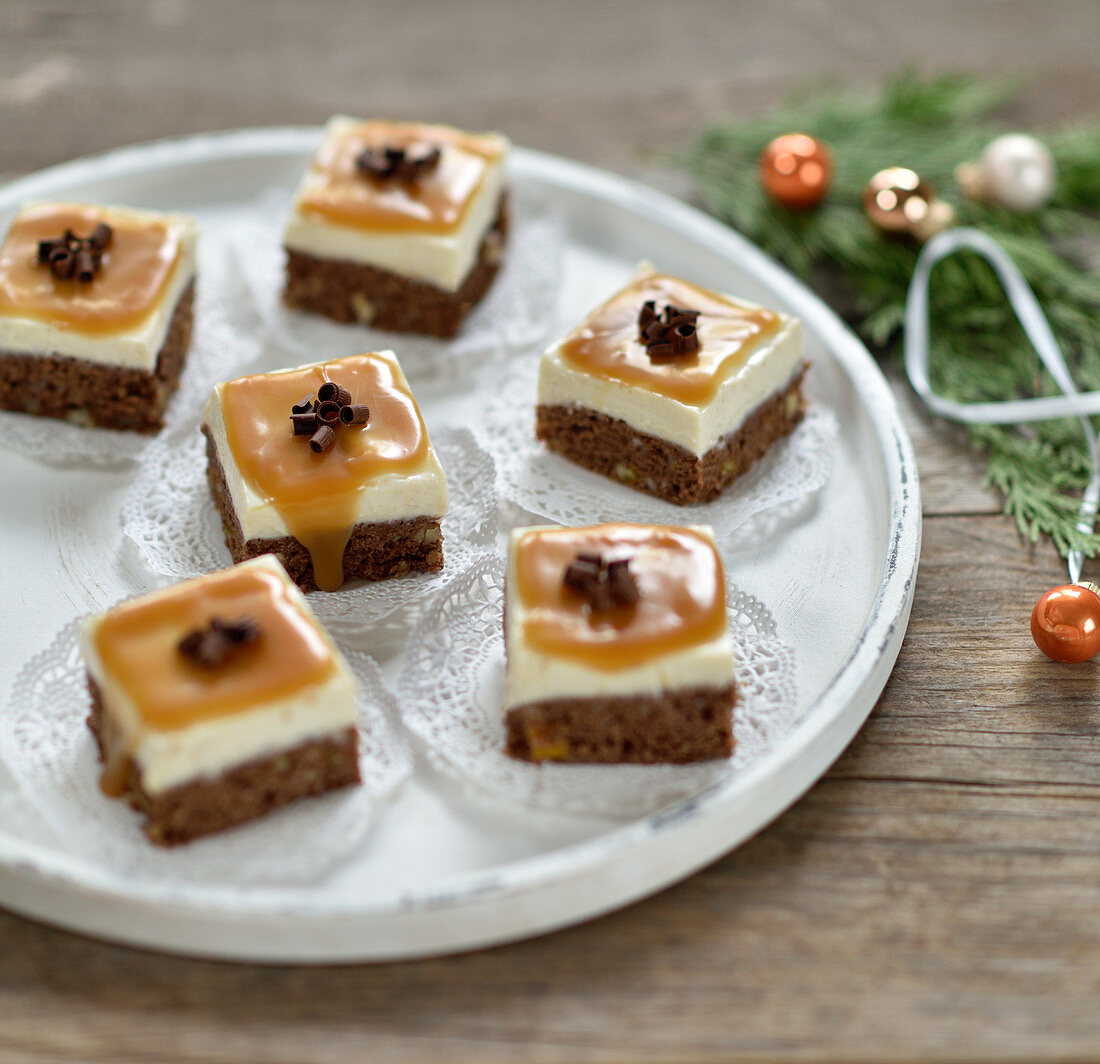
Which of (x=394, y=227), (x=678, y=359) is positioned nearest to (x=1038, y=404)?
(x=678, y=359)

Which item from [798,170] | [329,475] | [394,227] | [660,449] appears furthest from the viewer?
[798,170]

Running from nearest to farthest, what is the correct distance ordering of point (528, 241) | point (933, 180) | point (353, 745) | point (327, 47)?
point (353, 745) → point (528, 241) → point (933, 180) → point (327, 47)

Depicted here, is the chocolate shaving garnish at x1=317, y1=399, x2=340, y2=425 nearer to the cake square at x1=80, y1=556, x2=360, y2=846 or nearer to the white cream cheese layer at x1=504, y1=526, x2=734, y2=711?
the cake square at x1=80, y1=556, x2=360, y2=846

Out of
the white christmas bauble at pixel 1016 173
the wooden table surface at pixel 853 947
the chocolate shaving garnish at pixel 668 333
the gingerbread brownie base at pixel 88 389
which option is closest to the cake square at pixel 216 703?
the wooden table surface at pixel 853 947

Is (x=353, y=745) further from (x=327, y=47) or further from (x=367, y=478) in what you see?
(x=327, y=47)

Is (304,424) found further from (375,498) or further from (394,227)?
(394,227)

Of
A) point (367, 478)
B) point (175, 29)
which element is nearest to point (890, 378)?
point (367, 478)
